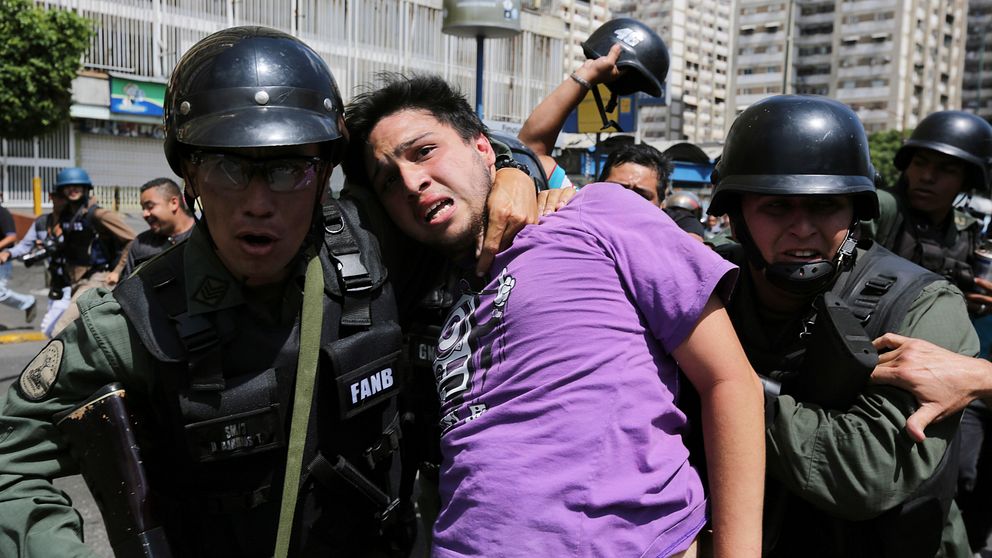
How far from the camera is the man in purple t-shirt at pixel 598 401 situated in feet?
4.55

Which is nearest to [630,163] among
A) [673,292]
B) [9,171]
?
[673,292]

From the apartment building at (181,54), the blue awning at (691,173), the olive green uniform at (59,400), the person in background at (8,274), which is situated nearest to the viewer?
the olive green uniform at (59,400)

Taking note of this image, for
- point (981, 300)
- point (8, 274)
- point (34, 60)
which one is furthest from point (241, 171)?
point (34, 60)

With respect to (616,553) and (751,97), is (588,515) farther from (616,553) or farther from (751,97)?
(751,97)

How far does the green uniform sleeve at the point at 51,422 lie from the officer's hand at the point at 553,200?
3.11ft

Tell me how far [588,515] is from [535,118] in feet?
7.24

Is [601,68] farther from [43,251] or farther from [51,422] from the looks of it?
[43,251]

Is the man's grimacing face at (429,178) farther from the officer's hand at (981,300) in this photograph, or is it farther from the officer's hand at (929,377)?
the officer's hand at (981,300)

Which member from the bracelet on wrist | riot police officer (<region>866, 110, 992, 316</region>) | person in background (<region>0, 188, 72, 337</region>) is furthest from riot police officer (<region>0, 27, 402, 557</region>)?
person in background (<region>0, 188, 72, 337</region>)

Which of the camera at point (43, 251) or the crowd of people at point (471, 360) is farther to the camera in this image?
the camera at point (43, 251)

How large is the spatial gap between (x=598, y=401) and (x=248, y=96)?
100 cm

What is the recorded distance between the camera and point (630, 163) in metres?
4.74

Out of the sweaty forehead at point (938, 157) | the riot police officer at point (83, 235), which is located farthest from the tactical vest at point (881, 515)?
the riot police officer at point (83, 235)

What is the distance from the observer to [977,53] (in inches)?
3802
